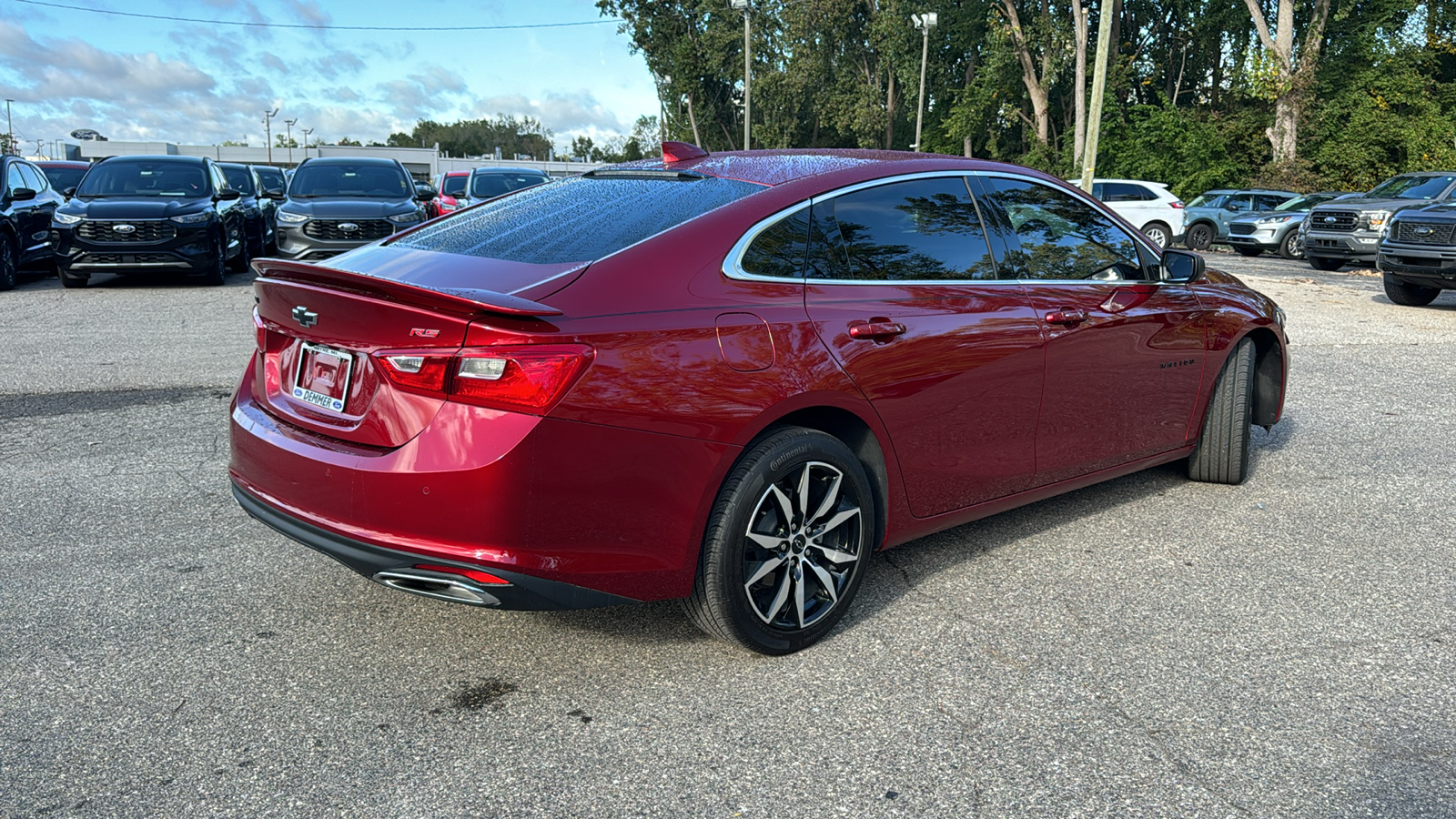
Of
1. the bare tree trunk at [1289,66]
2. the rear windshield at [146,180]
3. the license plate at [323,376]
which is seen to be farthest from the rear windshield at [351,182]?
the bare tree trunk at [1289,66]

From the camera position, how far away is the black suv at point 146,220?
1374 cm

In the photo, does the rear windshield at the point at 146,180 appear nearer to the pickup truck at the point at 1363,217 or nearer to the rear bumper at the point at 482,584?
the rear bumper at the point at 482,584

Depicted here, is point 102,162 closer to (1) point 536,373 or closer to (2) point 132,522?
(2) point 132,522

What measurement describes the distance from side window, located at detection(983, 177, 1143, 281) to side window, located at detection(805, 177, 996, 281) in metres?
0.22

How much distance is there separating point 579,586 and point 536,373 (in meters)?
0.61

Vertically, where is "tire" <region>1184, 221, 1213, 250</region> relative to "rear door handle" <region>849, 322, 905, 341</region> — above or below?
below

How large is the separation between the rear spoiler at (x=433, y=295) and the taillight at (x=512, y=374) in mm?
97

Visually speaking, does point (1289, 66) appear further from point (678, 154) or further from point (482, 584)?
point (482, 584)

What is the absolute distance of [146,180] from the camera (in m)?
14.9

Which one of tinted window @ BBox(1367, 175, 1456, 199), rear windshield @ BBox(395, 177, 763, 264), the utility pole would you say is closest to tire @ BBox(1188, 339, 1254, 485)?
rear windshield @ BBox(395, 177, 763, 264)

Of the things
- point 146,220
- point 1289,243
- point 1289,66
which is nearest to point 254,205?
point 146,220

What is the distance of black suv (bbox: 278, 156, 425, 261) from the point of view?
1427cm

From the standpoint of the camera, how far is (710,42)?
60.8m

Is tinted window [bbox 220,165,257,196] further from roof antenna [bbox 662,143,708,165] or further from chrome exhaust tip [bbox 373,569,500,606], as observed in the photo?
chrome exhaust tip [bbox 373,569,500,606]
